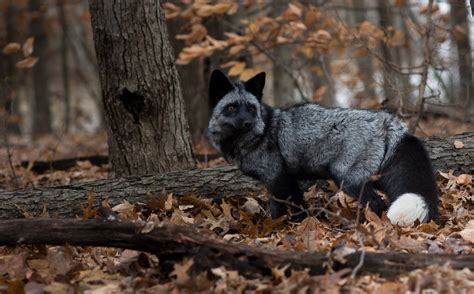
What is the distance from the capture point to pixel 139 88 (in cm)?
747

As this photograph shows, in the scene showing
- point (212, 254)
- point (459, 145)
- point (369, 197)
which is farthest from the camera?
point (459, 145)

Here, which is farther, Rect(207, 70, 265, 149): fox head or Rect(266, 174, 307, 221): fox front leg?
Rect(207, 70, 265, 149): fox head

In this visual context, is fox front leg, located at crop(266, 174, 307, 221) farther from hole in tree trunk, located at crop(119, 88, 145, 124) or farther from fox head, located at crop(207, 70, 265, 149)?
hole in tree trunk, located at crop(119, 88, 145, 124)

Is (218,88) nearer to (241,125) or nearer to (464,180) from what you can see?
(241,125)

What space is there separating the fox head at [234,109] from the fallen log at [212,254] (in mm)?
2336

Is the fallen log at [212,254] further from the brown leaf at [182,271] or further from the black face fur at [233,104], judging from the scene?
the black face fur at [233,104]

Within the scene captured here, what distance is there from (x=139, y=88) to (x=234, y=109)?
1.36 m

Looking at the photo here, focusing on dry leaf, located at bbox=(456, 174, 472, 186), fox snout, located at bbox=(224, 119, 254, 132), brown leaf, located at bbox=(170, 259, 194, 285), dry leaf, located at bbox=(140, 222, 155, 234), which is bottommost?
dry leaf, located at bbox=(456, 174, 472, 186)

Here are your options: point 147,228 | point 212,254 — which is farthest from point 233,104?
point 212,254

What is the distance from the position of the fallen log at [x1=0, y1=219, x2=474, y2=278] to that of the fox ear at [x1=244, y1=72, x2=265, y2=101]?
2813mm

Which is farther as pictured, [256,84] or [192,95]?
[192,95]

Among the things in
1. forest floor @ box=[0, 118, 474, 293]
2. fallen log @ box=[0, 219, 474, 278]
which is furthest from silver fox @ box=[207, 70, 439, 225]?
fallen log @ box=[0, 219, 474, 278]

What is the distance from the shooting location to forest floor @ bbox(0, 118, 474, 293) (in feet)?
13.1

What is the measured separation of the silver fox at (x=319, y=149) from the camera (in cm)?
605
